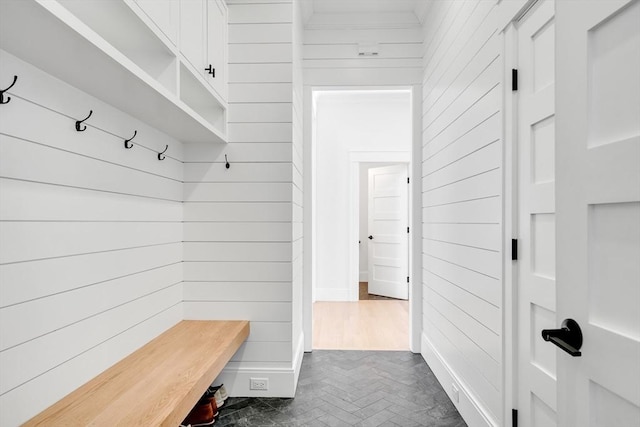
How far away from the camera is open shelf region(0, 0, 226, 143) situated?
94 cm

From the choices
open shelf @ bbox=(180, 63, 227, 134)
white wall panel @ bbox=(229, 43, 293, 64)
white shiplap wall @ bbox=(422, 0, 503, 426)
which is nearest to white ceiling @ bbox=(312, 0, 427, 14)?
white shiplap wall @ bbox=(422, 0, 503, 426)

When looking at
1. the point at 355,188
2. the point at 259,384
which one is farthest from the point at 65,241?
the point at 355,188

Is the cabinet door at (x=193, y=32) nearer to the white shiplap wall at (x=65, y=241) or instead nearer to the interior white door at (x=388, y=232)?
the white shiplap wall at (x=65, y=241)

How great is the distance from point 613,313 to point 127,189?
186 centimetres

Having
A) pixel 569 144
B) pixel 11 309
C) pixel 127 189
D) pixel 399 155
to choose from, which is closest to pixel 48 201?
pixel 11 309

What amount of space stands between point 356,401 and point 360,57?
2.77m

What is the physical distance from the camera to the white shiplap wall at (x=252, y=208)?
2.47m

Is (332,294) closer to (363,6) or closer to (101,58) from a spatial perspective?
(363,6)

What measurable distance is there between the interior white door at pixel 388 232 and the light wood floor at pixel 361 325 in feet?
1.40

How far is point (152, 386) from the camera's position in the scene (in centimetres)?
149

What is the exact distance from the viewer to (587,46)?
2.66 feet

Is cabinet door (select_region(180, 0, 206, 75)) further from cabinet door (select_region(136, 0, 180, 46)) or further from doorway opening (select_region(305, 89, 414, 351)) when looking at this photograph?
doorway opening (select_region(305, 89, 414, 351))

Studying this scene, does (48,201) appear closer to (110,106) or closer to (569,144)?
(110,106)

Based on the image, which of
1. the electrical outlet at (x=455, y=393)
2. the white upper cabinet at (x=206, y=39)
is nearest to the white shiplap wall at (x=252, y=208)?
the white upper cabinet at (x=206, y=39)
